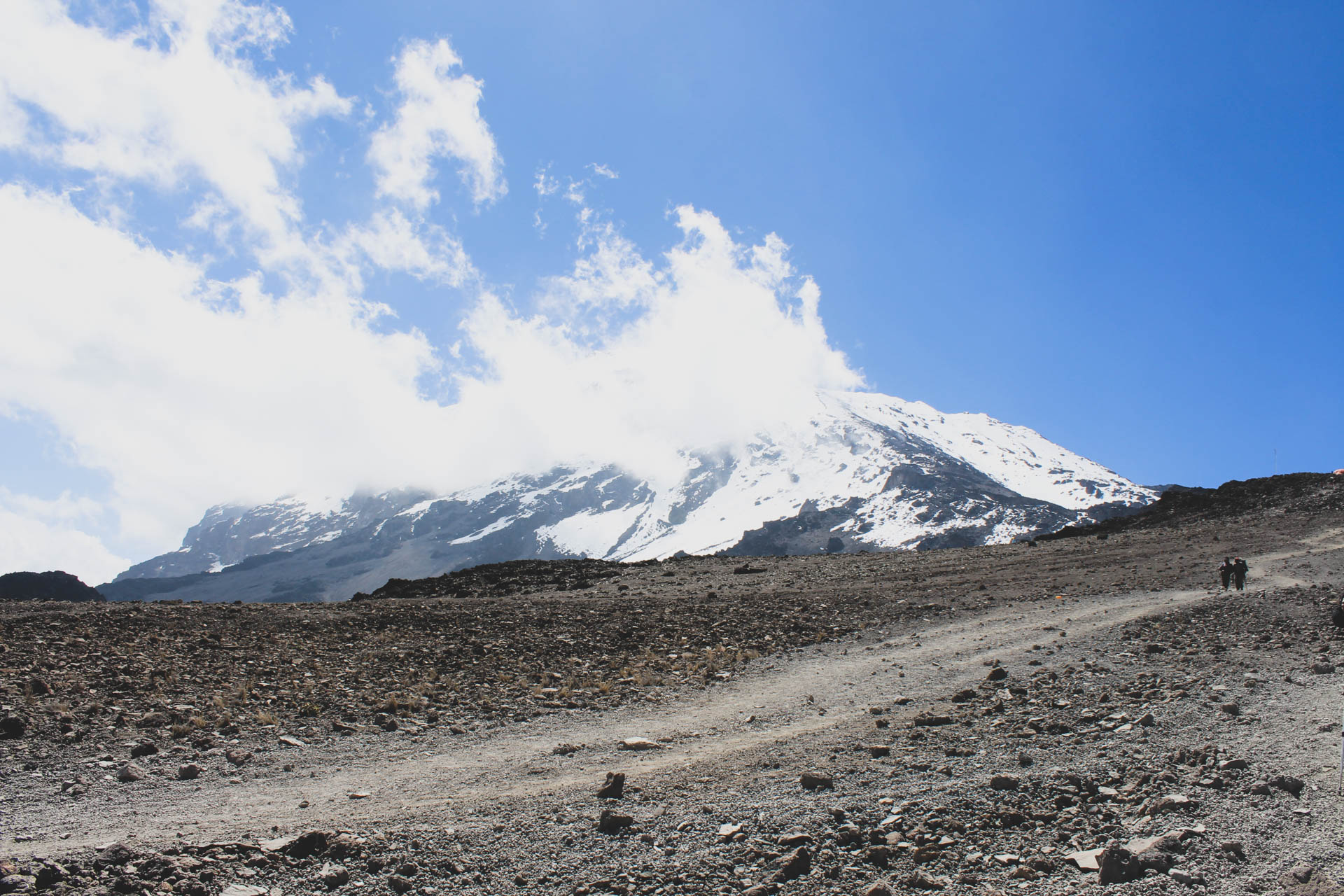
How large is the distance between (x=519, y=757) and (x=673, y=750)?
7.70 feet

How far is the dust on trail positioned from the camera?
830 cm

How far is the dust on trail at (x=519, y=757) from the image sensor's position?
27.2 ft

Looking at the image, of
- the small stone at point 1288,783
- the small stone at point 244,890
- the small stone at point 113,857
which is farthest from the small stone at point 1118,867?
the small stone at point 113,857

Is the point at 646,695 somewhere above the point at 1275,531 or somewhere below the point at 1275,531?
below

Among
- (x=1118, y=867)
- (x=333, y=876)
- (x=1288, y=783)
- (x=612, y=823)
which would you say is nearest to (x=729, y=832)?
(x=612, y=823)

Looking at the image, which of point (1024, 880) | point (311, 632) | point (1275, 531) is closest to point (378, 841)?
point (1024, 880)

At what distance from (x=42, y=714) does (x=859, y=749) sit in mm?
12884

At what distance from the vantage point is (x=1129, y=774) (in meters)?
8.20

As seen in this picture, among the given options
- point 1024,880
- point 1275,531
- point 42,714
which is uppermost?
point 1275,531

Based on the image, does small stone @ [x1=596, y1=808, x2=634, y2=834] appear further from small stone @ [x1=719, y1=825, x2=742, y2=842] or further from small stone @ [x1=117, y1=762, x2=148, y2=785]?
small stone @ [x1=117, y1=762, x2=148, y2=785]

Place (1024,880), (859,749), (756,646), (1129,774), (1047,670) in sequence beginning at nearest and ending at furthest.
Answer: (1024,880) < (1129,774) < (859,749) < (1047,670) < (756,646)

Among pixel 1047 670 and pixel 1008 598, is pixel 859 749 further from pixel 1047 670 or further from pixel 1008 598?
pixel 1008 598

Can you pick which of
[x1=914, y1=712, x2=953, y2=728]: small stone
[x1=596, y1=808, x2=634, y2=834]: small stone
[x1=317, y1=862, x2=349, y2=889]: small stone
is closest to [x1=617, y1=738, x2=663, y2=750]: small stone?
[x1=596, y1=808, x2=634, y2=834]: small stone

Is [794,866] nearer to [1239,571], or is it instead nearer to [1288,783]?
[1288,783]
